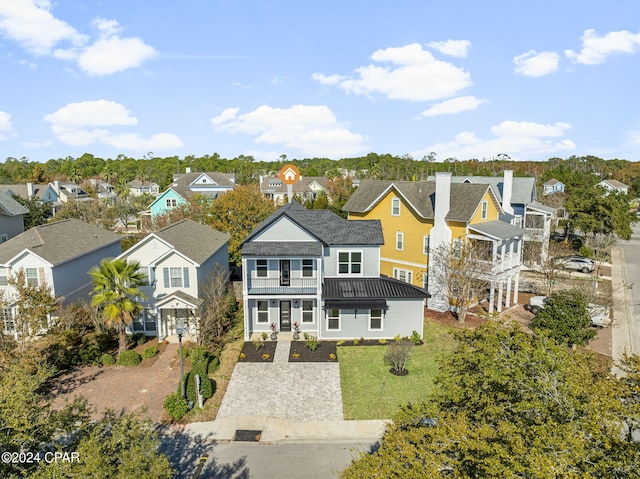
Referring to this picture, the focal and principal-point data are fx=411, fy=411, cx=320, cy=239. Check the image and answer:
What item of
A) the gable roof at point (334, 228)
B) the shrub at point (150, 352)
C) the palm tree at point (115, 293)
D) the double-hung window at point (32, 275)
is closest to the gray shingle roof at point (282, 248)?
the gable roof at point (334, 228)

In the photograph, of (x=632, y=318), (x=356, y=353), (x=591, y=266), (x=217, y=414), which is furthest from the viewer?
(x=591, y=266)

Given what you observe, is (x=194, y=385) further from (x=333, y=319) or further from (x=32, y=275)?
(x=32, y=275)

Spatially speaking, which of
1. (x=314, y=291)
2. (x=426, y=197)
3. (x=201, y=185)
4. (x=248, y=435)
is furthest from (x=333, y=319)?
(x=201, y=185)

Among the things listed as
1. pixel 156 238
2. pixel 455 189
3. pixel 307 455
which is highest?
pixel 455 189

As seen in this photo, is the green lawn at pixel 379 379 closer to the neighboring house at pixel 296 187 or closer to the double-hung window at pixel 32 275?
the double-hung window at pixel 32 275

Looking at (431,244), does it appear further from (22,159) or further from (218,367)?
(22,159)

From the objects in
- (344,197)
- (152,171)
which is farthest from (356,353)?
(152,171)

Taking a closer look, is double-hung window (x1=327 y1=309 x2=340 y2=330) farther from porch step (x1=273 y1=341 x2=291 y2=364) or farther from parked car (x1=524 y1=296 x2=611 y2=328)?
parked car (x1=524 y1=296 x2=611 y2=328)

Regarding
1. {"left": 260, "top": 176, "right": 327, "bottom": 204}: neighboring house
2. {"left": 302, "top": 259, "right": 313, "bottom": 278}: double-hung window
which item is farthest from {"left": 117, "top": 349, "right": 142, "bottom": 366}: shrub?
{"left": 260, "top": 176, "right": 327, "bottom": 204}: neighboring house
